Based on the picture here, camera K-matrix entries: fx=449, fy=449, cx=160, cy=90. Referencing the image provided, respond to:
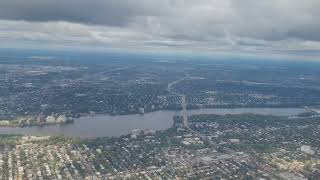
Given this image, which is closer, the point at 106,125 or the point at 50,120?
the point at 106,125

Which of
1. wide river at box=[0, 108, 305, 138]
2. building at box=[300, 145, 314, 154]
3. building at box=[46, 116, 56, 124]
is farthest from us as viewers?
building at box=[46, 116, 56, 124]

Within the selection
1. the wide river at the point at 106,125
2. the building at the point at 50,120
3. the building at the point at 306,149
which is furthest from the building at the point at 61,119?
the building at the point at 306,149

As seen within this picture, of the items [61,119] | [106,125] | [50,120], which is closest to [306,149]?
[106,125]

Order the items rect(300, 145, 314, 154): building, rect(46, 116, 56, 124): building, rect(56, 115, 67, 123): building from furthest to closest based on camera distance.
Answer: rect(56, 115, 67, 123): building, rect(46, 116, 56, 124): building, rect(300, 145, 314, 154): building

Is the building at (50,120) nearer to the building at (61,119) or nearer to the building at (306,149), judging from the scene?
the building at (61,119)

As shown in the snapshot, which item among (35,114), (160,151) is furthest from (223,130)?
(35,114)

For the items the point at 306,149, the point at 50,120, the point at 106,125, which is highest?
the point at 50,120

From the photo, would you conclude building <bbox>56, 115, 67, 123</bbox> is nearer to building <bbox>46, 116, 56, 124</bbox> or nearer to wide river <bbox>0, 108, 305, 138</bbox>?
building <bbox>46, 116, 56, 124</bbox>

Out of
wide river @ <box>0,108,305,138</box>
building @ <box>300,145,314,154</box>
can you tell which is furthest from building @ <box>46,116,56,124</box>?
building @ <box>300,145,314,154</box>

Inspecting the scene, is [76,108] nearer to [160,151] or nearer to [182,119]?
[182,119]

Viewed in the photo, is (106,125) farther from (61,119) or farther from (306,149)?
(306,149)

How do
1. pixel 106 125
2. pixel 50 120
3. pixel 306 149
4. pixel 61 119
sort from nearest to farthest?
pixel 306 149, pixel 106 125, pixel 50 120, pixel 61 119
